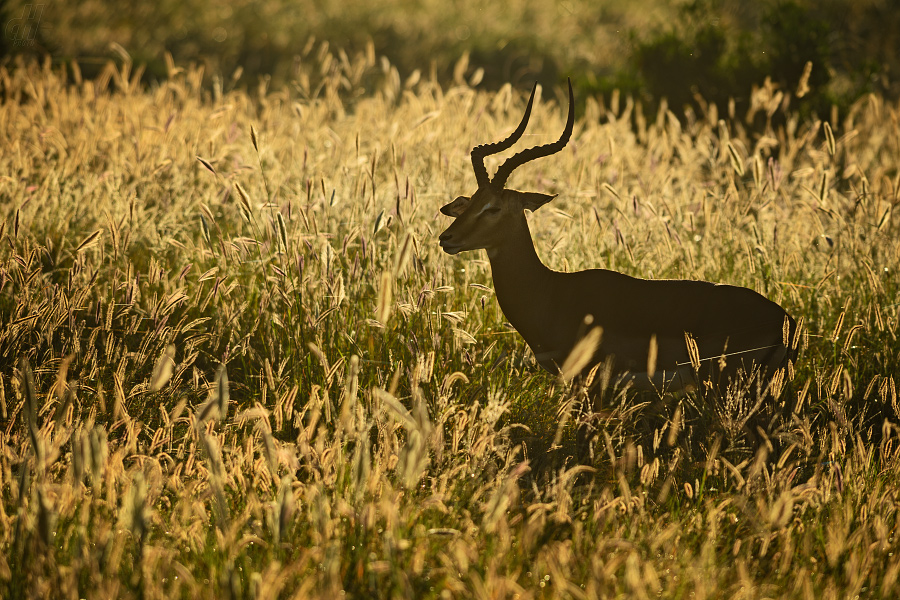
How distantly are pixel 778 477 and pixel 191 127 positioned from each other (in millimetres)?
5678

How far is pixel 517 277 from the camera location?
11.7ft

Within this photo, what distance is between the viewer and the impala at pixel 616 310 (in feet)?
10.9

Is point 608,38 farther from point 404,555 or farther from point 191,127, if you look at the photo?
point 404,555

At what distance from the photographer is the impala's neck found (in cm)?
356

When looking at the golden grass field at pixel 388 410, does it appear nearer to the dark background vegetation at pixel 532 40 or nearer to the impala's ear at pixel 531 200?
the impala's ear at pixel 531 200

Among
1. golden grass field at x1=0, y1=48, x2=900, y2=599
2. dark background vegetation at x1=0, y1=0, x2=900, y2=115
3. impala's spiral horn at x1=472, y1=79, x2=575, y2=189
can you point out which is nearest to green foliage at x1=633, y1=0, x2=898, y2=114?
dark background vegetation at x1=0, y1=0, x2=900, y2=115

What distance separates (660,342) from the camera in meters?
3.38

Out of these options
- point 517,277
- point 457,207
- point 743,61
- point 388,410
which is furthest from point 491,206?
point 743,61

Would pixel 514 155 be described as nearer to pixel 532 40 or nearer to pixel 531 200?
pixel 531 200

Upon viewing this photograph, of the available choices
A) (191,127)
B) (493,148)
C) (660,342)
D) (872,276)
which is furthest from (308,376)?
(191,127)

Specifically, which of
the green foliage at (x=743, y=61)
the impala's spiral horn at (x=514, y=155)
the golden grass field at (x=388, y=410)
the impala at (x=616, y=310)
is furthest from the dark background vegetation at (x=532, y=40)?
the impala at (x=616, y=310)

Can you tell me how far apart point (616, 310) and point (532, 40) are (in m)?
16.8

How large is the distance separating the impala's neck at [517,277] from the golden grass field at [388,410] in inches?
9.1

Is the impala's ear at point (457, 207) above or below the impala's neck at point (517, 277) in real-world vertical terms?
above
